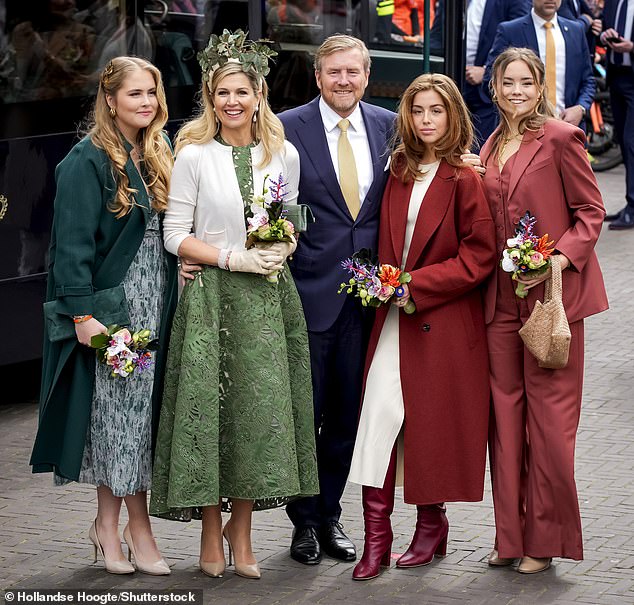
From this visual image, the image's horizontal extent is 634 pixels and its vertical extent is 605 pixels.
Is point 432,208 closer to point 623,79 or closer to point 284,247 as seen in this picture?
point 284,247

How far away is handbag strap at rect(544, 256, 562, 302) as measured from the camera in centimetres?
539

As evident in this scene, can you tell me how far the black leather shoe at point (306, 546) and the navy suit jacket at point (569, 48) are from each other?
6.14m

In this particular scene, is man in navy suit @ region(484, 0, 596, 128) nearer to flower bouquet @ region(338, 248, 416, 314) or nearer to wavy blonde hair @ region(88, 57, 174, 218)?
flower bouquet @ region(338, 248, 416, 314)

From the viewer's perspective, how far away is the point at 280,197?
17.5 ft

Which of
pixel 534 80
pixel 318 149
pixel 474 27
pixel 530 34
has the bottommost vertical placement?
pixel 318 149

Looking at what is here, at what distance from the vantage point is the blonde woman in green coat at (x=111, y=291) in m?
5.36

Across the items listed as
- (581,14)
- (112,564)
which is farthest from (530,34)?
(112,564)

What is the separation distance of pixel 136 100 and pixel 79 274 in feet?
2.21

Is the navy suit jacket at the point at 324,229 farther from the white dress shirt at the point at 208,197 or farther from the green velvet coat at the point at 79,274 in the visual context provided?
the green velvet coat at the point at 79,274

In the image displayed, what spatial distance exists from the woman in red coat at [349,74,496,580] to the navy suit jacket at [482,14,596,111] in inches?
233

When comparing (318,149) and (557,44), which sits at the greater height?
(557,44)

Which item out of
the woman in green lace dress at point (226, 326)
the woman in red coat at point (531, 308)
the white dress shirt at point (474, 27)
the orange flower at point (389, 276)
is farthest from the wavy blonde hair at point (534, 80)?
the white dress shirt at point (474, 27)

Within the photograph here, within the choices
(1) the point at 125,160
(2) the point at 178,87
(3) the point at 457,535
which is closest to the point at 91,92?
(2) the point at 178,87

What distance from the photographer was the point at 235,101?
5359 millimetres
